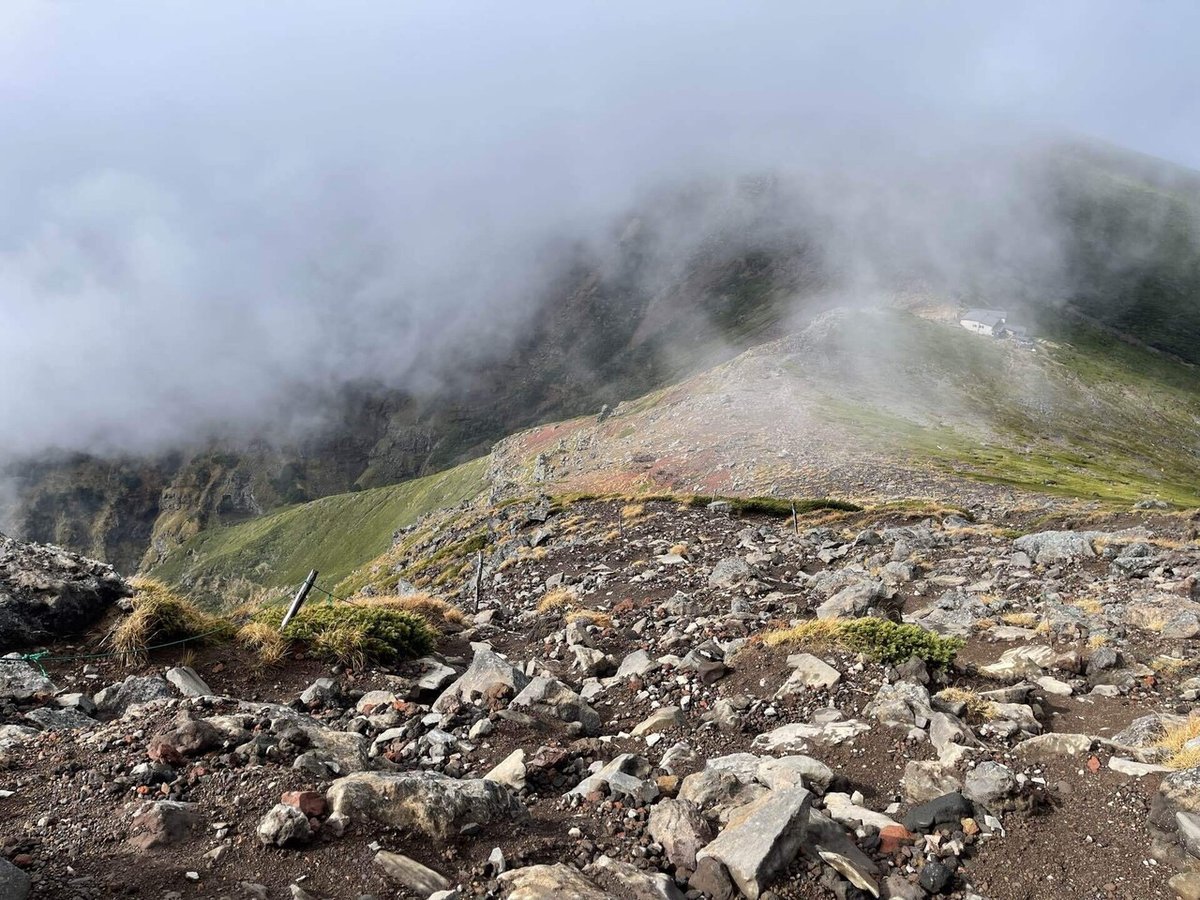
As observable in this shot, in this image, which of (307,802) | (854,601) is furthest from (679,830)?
(854,601)

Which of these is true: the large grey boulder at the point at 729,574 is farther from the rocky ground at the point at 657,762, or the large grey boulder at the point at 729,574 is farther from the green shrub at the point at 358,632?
the green shrub at the point at 358,632

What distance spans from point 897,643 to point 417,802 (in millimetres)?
9180

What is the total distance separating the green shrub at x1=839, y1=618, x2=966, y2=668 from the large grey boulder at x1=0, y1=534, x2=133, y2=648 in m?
16.0

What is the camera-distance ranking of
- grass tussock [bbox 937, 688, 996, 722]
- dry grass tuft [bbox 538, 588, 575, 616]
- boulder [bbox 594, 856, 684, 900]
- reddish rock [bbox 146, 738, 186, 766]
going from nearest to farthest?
boulder [bbox 594, 856, 684, 900] < reddish rock [bbox 146, 738, 186, 766] < grass tussock [bbox 937, 688, 996, 722] < dry grass tuft [bbox 538, 588, 575, 616]

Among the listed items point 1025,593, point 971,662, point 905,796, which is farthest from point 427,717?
point 1025,593

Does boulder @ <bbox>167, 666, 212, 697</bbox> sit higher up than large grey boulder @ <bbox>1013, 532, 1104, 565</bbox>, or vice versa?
boulder @ <bbox>167, 666, 212, 697</bbox>

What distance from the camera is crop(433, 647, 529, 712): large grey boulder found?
12781mm

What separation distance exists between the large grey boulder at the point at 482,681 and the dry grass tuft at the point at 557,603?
8.90 metres

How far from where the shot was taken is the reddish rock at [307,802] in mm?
7332

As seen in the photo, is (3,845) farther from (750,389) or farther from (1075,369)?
(1075,369)

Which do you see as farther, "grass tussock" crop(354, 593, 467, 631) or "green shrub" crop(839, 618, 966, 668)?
"grass tussock" crop(354, 593, 467, 631)

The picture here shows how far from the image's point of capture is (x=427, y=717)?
12023 millimetres

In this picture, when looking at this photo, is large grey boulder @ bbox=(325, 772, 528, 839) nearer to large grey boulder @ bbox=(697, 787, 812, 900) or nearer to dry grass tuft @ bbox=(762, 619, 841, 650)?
large grey boulder @ bbox=(697, 787, 812, 900)

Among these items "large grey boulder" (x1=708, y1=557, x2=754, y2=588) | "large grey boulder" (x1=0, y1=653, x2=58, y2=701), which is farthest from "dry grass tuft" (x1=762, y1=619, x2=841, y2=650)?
"large grey boulder" (x1=0, y1=653, x2=58, y2=701)
